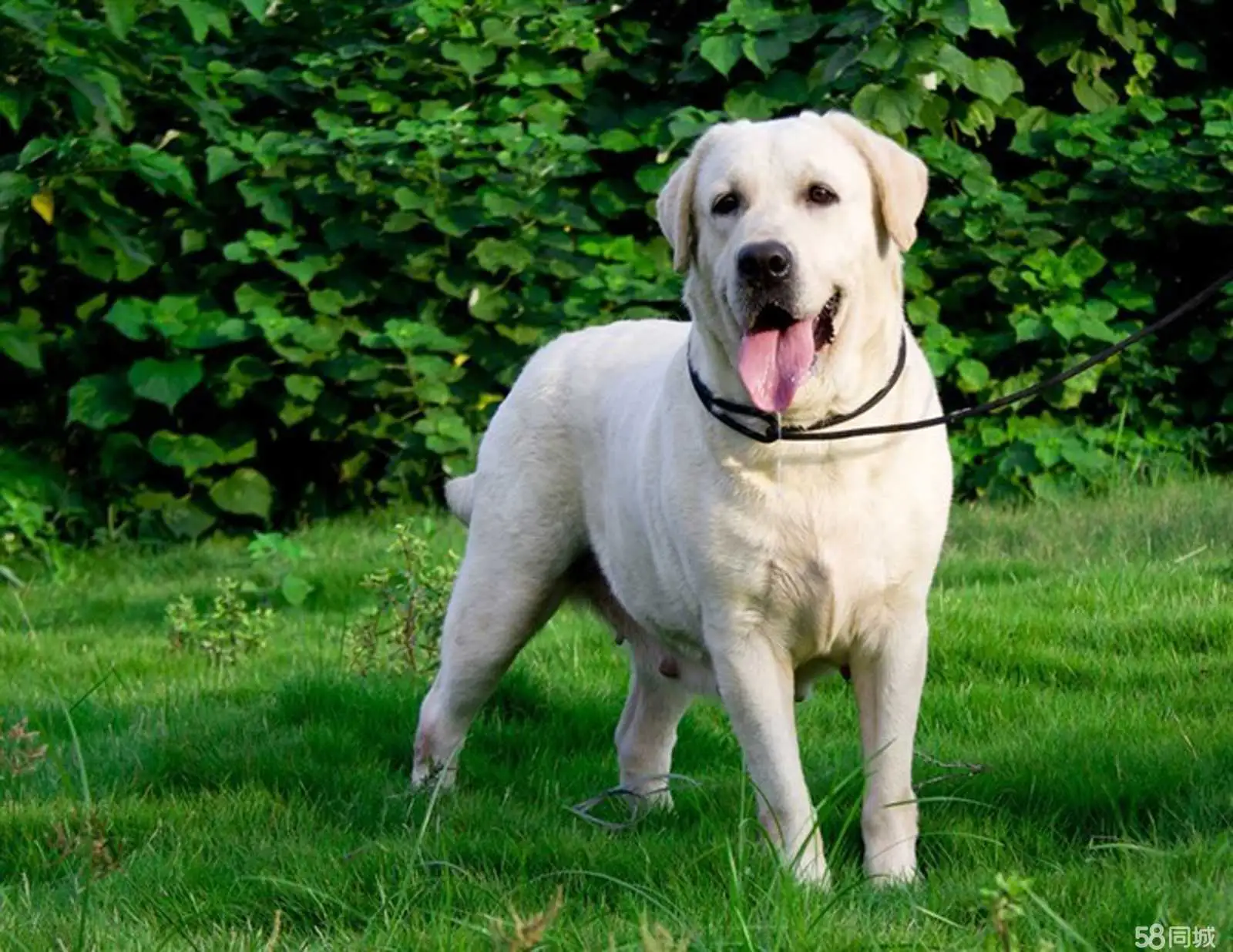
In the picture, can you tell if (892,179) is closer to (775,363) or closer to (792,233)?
(792,233)

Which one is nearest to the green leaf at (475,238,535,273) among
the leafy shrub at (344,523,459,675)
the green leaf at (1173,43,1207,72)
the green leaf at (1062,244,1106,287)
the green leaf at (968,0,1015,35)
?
the green leaf at (968,0,1015,35)

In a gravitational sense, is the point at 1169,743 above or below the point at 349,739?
above

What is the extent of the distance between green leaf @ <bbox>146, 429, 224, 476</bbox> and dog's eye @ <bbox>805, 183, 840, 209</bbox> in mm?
5842

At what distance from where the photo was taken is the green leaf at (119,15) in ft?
28.1

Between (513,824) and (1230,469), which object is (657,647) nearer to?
(513,824)

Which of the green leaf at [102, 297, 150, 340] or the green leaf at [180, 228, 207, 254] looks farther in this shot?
the green leaf at [180, 228, 207, 254]

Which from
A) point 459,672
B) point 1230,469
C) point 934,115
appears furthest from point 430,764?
point 1230,469

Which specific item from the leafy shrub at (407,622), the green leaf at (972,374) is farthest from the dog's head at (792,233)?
the green leaf at (972,374)

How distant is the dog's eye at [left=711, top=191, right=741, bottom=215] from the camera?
12.4ft

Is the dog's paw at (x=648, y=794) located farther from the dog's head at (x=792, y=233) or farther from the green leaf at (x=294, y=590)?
the green leaf at (x=294, y=590)

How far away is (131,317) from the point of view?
8.94 m

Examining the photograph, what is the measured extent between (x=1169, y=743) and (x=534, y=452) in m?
1.67

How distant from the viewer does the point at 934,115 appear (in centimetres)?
825

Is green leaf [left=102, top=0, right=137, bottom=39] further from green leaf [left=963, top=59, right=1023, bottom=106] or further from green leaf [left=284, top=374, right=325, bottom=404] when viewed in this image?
green leaf [left=963, top=59, right=1023, bottom=106]
